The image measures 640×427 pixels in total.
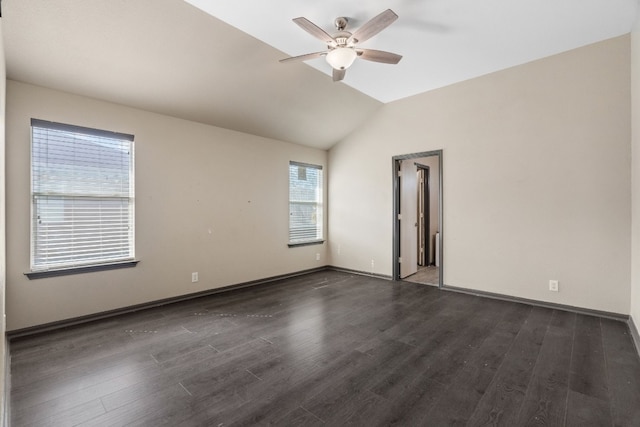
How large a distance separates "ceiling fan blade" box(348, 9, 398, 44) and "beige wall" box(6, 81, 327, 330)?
2.62 metres

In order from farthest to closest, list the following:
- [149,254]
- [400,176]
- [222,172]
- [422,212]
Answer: [422,212] < [400,176] < [222,172] < [149,254]

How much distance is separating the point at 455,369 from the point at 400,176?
11.2 ft

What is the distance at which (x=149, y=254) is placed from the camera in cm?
374

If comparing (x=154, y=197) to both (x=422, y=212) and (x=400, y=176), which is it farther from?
(x=422, y=212)

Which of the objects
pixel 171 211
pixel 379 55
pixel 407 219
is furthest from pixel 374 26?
pixel 407 219

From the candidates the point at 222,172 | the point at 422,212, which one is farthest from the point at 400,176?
the point at 222,172

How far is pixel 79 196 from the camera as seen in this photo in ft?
10.6

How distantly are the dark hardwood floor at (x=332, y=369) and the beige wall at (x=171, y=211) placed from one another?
1.15ft

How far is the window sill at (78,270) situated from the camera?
117 inches

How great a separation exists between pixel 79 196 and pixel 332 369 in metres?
3.19

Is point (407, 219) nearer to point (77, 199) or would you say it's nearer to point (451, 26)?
point (451, 26)

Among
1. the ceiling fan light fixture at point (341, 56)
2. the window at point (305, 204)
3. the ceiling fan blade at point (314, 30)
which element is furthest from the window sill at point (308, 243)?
the ceiling fan blade at point (314, 30)

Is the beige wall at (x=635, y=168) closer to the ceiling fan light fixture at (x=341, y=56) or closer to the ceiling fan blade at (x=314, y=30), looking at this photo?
the ceiling fan light fixture at (x=341, y=56)

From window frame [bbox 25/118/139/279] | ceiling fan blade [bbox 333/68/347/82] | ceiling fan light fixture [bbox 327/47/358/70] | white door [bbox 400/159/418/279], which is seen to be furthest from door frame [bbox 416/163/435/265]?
window frame [bbox 25/118/139/279]
